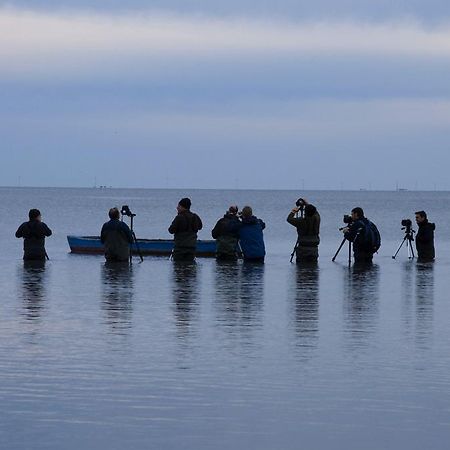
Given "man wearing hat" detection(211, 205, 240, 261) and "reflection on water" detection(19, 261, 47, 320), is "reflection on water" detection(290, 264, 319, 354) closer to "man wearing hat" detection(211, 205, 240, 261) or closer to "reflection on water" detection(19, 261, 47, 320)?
"man wearing hat" detection(211, 205, 240, 261)

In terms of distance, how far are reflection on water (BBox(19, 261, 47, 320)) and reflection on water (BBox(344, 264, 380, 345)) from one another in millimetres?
3976

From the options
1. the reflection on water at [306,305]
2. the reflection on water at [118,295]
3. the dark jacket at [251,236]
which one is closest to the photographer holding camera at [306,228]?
the dark jacket at [251,236]

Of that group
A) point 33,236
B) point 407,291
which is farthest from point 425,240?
point 407,291

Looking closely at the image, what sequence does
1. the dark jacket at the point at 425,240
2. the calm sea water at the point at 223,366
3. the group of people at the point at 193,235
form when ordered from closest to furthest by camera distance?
the calm sea water at the point at 223,366 → the group of people at the point at 193,235 → the dark jacket at the point at 425,240

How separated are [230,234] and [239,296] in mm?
9167

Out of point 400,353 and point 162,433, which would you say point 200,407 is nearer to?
point 162,433

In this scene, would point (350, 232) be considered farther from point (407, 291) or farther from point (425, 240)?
point (407, 291)

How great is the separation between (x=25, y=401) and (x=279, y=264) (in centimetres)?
2102

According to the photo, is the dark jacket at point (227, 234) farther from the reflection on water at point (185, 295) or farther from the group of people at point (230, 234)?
the reflection on water at point (185, 295)

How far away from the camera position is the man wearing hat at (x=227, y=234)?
98.3 feet

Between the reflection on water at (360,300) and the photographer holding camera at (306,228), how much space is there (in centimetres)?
110

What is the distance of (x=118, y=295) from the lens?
21438mm

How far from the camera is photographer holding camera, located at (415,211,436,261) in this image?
106ft

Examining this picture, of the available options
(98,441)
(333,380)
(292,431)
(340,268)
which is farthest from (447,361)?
(340,268)
